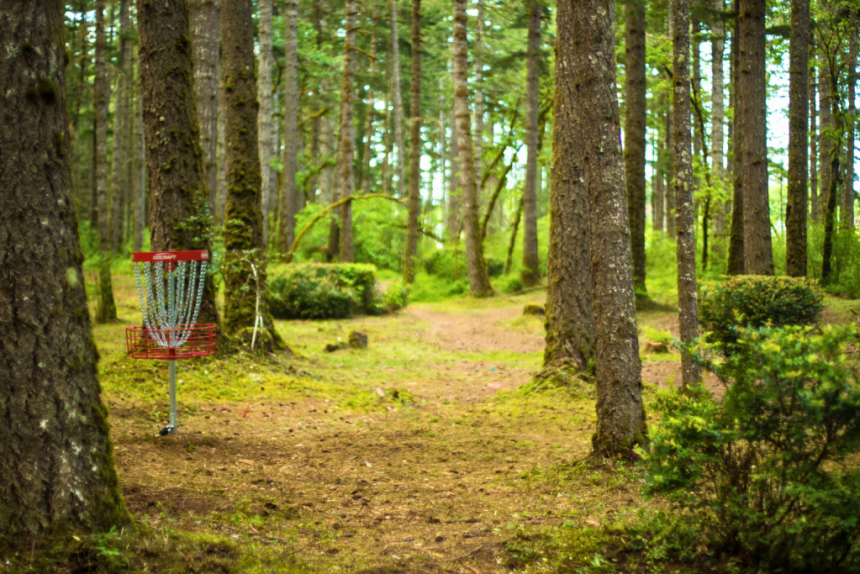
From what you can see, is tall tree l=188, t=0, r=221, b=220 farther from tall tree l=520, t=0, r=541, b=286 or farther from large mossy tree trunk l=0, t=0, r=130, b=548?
tall tree l=520, t=0, r=541, b=286

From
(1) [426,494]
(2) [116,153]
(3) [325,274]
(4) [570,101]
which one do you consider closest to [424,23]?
(2) [116,153]

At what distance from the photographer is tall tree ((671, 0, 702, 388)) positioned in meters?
6.43

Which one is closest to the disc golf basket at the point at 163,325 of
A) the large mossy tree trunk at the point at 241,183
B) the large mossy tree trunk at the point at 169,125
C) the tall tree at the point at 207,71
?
the large mossy tree trunk at the point at 169,125

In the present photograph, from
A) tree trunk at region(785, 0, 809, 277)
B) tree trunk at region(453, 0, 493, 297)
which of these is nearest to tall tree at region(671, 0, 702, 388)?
tree trunk at region(785, 0, 809, 277)

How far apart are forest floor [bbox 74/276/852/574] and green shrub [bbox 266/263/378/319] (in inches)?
227

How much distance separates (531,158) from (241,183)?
12.7 meters

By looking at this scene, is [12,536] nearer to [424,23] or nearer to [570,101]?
[570,101]

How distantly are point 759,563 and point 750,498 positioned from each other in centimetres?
29

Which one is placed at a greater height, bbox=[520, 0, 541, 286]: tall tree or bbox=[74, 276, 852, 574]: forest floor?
bbox=[520, 0, 541, 286]: tall tree

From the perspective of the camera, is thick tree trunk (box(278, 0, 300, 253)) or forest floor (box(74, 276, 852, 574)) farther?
thick tree trunk (box(278, 0, 300, 253))

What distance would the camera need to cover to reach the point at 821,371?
→ 2730mm

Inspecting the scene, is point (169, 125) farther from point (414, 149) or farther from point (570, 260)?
point (414, 149)

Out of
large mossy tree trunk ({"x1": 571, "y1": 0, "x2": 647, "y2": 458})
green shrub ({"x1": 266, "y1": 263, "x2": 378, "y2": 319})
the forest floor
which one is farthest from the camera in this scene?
green shrub ({"x1": 266, "y1": 263, "x2": 378, "y2": 319})

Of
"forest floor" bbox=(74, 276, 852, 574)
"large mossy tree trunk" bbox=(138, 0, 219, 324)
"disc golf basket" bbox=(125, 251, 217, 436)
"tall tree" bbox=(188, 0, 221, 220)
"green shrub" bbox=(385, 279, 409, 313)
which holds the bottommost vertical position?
"forest floor" bbox=(74, 276, 852, 574)
